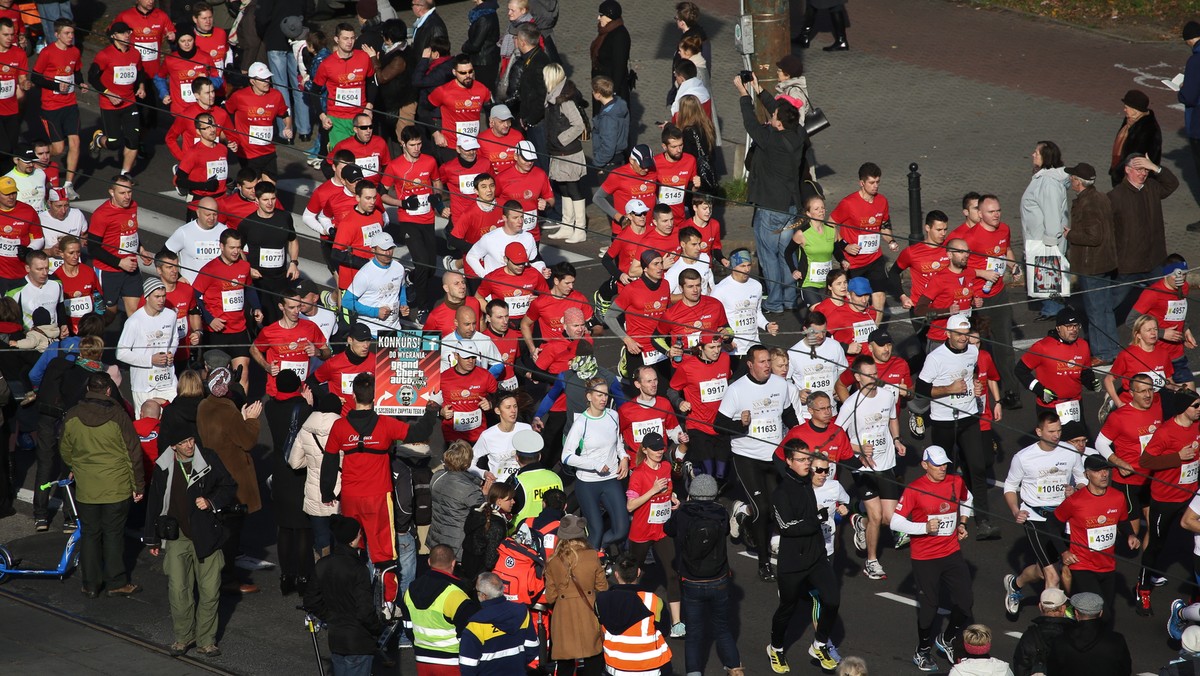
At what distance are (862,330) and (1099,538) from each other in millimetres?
3365

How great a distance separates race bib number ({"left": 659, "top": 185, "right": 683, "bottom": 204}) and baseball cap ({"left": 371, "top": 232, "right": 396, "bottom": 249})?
309 centimetres

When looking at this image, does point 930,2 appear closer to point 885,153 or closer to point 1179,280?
point 885,153

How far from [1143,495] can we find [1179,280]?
2.53 meters

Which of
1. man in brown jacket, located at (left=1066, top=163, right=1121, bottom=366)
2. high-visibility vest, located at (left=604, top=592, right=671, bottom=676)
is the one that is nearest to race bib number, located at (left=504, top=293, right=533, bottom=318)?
high-visibility vest, located at (left=604, top=592, right=671, bottom=676)

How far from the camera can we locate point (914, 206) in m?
18.4

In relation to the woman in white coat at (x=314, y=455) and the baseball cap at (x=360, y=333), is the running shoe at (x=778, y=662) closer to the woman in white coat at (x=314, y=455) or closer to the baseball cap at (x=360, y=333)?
the woman in white coat at (x=314, y=455)

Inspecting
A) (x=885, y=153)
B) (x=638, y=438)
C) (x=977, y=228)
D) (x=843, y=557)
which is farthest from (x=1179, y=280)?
(x=885, y=153)

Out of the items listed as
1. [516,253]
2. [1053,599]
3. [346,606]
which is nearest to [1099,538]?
[1053,599]

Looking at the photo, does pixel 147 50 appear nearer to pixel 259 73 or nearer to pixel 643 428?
pixel 259 73

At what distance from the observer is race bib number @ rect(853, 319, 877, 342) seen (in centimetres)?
1462

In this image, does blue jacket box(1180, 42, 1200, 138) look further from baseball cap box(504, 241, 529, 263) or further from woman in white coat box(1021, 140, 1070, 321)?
baseball cap box(504, 241, 529, 263)

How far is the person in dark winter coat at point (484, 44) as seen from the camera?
20828 mm

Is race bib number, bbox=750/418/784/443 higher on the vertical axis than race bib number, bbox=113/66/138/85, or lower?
lower

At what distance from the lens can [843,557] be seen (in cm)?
1312
